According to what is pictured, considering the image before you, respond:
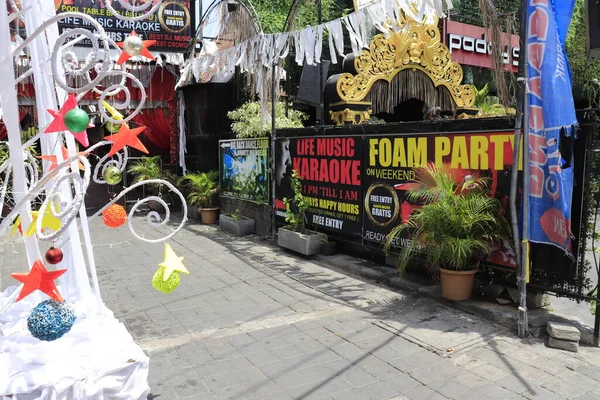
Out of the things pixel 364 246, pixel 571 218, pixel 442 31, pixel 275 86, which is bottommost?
pixel 364 246

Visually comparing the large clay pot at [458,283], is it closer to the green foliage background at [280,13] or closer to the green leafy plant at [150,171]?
the green leafy plant at [150,171]

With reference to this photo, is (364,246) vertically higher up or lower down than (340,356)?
higher up

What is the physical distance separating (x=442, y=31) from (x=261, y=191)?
6.17 meters

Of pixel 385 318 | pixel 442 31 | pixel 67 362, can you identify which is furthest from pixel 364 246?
pixel 442 31

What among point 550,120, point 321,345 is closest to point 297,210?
point 321,345

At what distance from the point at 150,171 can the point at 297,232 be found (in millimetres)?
6585

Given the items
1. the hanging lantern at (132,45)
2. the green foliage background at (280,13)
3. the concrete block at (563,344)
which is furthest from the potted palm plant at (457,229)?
the green foliage background at (280,13)

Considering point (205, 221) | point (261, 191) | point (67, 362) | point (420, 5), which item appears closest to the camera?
point (67, 362)

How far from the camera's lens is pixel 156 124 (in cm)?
1603

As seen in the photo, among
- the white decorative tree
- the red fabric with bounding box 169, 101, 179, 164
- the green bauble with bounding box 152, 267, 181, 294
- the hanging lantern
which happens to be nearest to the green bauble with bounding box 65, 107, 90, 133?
the white decorative tree

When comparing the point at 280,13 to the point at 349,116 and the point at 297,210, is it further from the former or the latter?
the point at 297,210

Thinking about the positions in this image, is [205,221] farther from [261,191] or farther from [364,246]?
[364,246]

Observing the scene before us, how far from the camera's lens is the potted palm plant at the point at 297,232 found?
8.40 m

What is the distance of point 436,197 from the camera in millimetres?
5973
